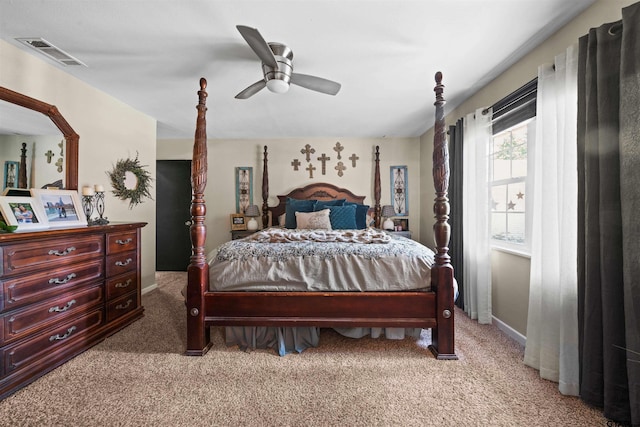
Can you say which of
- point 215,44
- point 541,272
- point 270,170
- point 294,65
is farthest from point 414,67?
point 270,170

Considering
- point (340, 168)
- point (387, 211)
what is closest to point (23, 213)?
point (340, 168)

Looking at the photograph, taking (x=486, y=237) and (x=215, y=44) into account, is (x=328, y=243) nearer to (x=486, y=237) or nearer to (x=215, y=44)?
(x=486, y=237)

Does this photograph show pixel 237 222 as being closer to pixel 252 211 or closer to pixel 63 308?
pixel 252 211

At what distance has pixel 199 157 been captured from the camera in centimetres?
203

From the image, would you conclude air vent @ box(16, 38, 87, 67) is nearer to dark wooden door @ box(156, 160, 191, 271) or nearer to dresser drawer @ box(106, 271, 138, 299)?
dresser drawer @ box(106, 271, 138, 299)

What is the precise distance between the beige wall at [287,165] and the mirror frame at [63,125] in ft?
6.86

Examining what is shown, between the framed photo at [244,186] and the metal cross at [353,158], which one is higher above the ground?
the metal cross at [353,158]

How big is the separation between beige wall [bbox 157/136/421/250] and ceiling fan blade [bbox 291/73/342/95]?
233cm

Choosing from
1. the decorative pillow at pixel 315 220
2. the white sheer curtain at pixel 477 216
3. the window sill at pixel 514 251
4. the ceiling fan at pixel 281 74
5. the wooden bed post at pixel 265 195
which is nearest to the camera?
the ceiling fan at pixel 281 74

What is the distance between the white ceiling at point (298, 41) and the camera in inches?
65.0

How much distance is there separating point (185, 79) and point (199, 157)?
1.03 metres

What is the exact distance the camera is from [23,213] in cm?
192

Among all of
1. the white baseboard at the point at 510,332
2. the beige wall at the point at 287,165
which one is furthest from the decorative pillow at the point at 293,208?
the white baseboard at the point at 510,332

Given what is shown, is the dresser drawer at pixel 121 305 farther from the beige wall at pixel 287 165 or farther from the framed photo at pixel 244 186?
the framed photo at pixel 244 186
